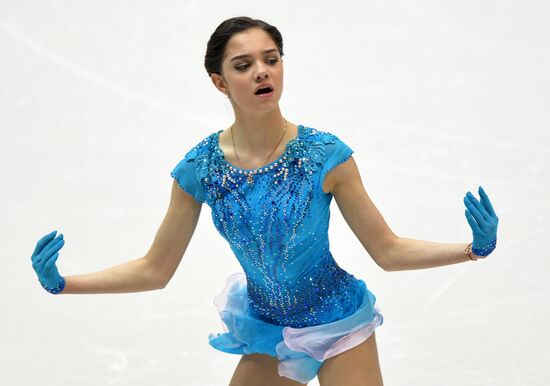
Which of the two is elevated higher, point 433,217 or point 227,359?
point 433,217

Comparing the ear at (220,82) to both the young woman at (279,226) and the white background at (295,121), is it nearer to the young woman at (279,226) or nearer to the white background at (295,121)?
the young woman at (279,226)

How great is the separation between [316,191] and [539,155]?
4009mm

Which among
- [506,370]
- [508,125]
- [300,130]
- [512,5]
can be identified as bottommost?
[506,370]

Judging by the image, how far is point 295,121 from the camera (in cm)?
751

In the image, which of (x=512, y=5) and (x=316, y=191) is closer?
(x=316, y=191)

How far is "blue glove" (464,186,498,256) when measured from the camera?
10.7ft

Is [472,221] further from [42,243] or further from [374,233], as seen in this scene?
[42,243]

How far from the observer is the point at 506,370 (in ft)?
A: 16.4

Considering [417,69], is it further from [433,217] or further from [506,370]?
[506,370]

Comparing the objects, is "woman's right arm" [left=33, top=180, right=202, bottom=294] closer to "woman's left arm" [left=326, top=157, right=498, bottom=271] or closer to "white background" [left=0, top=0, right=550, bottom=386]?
"woman's left arm" [left=326, top=157, right=498, bottom=271]

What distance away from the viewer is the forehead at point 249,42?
3.47 meters

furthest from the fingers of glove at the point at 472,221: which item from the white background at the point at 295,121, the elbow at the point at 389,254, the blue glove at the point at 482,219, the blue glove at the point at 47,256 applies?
the white background at the point at 295,121

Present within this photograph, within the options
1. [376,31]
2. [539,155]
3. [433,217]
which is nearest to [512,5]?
[376,31]

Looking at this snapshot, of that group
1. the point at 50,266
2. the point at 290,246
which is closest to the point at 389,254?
the point at 290,246
